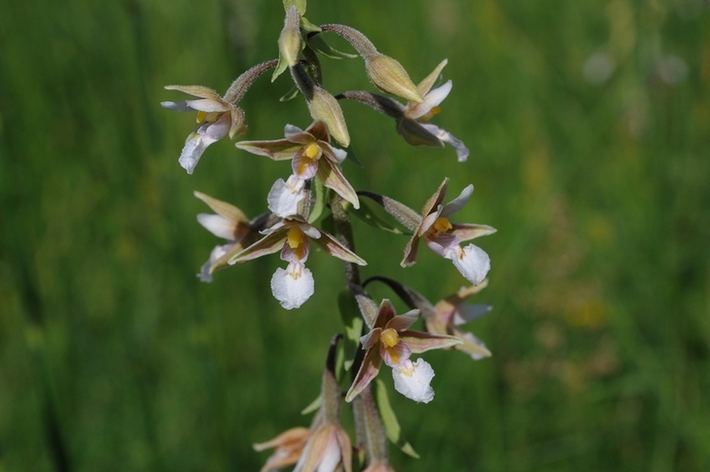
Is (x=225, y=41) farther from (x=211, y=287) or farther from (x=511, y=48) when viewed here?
(x=511, y=48)

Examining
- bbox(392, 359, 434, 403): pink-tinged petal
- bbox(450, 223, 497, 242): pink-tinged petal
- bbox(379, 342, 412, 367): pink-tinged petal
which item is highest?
bbox(450, 223, 497, 242): pink-tinged petal

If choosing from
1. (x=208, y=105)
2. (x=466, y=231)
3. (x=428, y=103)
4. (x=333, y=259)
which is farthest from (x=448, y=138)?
(x=333, y=259)

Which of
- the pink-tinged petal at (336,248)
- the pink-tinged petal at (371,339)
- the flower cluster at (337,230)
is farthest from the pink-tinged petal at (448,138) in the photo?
the pink-tinged petal at (371,339)

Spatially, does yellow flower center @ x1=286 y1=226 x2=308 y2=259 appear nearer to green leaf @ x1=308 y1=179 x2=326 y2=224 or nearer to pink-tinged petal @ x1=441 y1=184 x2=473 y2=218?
green leaf @ x1=308 y1=179 x2=326 y2=224

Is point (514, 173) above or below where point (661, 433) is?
above

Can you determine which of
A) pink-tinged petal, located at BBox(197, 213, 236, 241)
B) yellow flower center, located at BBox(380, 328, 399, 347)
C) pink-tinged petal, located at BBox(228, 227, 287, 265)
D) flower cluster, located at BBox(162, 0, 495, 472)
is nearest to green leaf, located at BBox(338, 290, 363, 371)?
flower cluster, located at BBox(162, 0, 495, 472)

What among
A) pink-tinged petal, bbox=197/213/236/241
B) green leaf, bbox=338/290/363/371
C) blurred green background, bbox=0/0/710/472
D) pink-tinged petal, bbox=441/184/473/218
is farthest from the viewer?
blurred green background, bbox=0/0/710/472

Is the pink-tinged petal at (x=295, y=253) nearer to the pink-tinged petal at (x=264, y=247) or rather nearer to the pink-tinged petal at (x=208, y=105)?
the pink-tinged petal at (x=264, y=247)

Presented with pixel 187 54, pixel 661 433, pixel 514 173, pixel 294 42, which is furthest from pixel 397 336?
pixel 187 54
